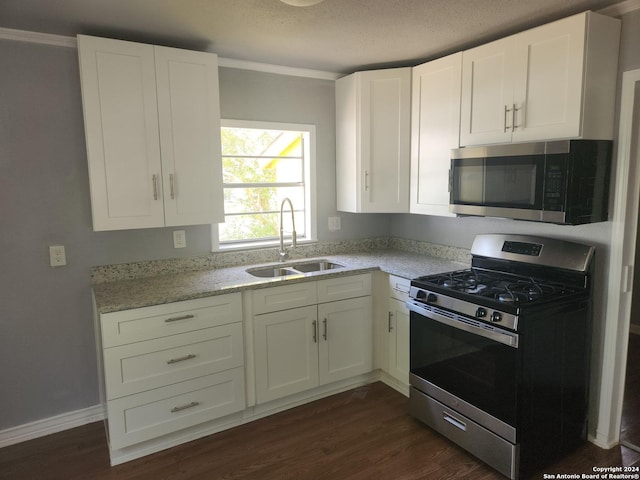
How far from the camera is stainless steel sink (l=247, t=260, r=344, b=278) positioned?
3.07 meters

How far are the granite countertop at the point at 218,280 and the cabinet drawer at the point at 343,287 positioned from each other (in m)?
0.05

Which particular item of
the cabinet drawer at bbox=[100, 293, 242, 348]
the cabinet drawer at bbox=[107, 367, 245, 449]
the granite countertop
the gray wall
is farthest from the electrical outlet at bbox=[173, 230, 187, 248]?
the cabinet drawer at bbox=[107, 367, 245, 449]

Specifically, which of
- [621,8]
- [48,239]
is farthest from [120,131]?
[621,8]

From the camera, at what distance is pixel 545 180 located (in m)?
2.17

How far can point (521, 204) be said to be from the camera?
2.30 meters

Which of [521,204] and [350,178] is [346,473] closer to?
[521,204]

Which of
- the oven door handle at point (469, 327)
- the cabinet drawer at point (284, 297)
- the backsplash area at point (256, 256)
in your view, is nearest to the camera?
the oven door handle at point (469, 327)

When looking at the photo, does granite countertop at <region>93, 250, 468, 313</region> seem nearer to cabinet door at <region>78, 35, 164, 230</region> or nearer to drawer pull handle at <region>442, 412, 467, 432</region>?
cabinet door at <region>78, 35, 164, 230</region>

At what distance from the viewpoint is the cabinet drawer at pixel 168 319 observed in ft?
7.27

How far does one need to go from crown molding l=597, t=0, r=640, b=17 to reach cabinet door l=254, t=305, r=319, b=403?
89.0 inches

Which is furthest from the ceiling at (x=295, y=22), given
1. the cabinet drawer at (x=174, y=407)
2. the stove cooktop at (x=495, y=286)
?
the cabinet drawer at (x=174, y=407)

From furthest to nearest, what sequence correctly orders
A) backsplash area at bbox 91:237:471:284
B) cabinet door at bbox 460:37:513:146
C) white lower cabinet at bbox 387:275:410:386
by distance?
1. white lower cabinet at bbox 387:275:410:386
2. backsplash area at bbox 91:237:471:284
3. cabinet door at bbox 460:37:513:146

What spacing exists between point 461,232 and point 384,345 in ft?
3.26

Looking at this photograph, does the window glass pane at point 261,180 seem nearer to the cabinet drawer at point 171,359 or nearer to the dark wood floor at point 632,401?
the cabinet drawer at point 171,359
